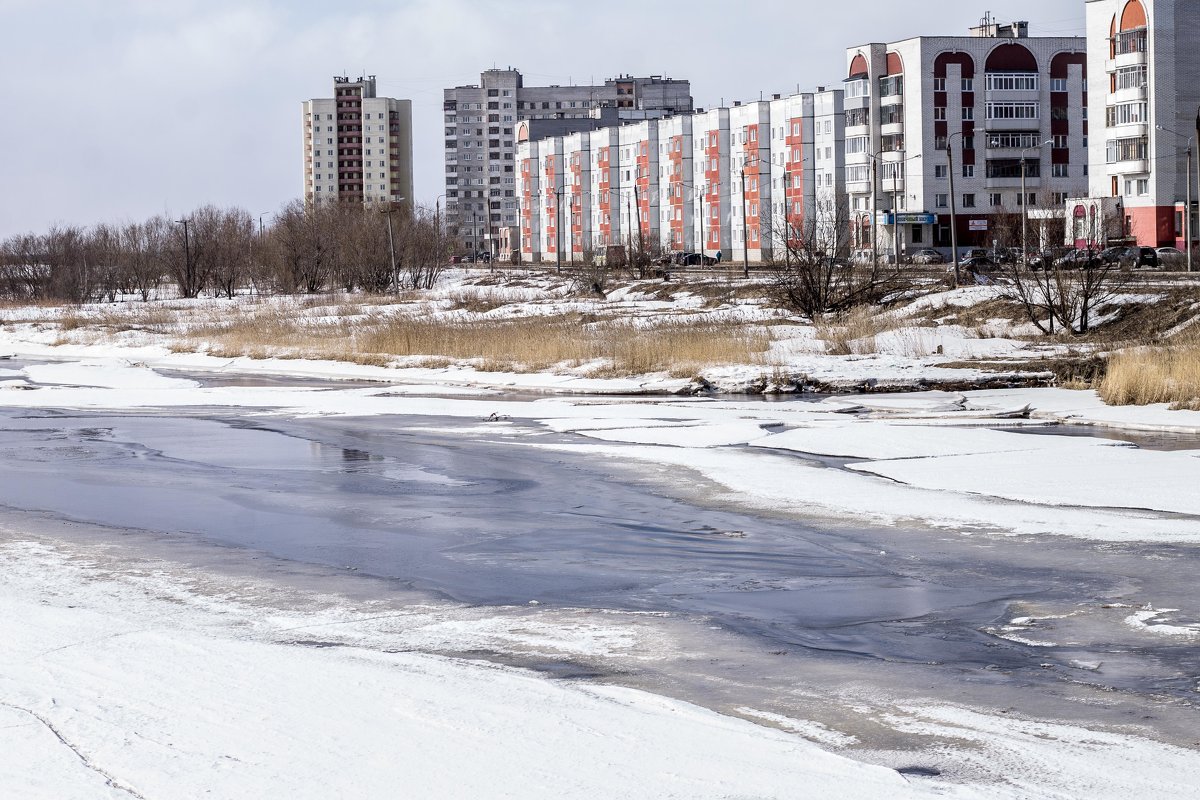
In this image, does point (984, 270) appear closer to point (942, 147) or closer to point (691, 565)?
point (691, 565)

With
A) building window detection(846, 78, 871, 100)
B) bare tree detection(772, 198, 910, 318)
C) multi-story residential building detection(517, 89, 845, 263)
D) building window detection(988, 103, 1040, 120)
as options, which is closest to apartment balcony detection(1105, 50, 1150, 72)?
building window detection(988, 103, 1040, 120)

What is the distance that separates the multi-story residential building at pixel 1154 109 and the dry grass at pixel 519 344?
176 feet

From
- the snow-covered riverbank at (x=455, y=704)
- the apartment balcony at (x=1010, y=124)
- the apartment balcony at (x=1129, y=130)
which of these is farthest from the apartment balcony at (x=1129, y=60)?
the snow-covered riverbank at (x=455, y=704)

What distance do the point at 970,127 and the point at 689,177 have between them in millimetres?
32180

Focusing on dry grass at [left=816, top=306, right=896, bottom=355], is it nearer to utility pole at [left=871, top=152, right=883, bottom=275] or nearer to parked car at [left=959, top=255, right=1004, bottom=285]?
parked car at [left=959, top=255, right=1004, bottom=285]

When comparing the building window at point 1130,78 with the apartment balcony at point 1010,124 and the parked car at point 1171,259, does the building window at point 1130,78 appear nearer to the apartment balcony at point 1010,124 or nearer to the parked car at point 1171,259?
the apartment balcony at point 1010,124

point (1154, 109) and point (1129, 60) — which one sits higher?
point (1129, 60)

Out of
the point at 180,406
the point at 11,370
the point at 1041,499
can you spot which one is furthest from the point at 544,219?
the point at 1041,499

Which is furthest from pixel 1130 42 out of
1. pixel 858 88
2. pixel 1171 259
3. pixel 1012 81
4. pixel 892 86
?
pixel 1171 259

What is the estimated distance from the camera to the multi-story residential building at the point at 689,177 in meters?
117

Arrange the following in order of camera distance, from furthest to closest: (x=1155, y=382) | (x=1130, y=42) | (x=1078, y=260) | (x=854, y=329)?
(x=1130, y=42) → (x=1078, y=260) → (x=854, y=329) → (x=1155, y=382)

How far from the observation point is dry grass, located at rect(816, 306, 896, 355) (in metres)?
31.4

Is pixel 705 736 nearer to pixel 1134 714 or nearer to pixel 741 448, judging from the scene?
pixel 1134 714

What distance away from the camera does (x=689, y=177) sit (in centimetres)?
13188
